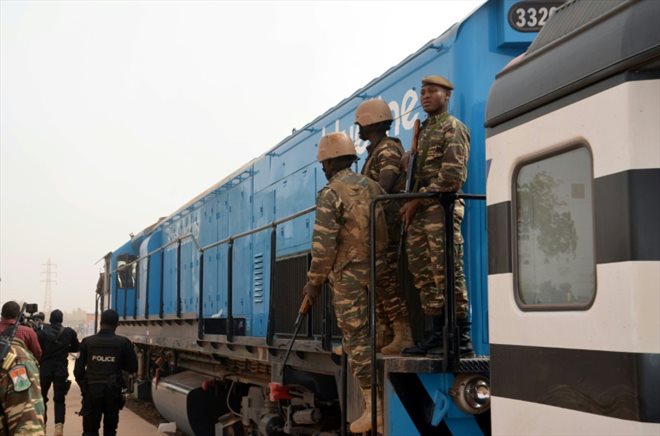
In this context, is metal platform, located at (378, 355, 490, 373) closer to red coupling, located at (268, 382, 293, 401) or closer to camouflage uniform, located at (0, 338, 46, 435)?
camouflage uniform, located at (0, 338, 46, 435)

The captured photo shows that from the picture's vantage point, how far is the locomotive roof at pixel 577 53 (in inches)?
103

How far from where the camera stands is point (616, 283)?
2.61 metres

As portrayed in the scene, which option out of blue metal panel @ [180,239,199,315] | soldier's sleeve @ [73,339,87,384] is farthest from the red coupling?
blue metal panel @ [180,239,199,315]

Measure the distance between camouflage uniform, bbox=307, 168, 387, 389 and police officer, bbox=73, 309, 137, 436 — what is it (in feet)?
15.5

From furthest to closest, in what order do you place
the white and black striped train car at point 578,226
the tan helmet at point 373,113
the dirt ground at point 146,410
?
1. the dirt ground at point 146,410
2. the tan helmet at point 373,113
3. the white and black striped train car at point 578,226

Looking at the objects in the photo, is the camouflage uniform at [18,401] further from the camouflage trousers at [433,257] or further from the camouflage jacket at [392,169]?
the camouflage jacket at [392,169]

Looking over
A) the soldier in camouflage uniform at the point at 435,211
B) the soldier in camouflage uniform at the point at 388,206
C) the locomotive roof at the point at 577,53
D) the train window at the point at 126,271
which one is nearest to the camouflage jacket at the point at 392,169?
the soldier in camouflage uniform at the point at 388,206

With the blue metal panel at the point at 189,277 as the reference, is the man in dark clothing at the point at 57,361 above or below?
below

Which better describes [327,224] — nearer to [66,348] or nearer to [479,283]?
[479,283]

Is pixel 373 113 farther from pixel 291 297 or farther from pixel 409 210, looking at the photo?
pixel 291 297

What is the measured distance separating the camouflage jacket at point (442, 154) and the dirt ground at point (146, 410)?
33.7ft

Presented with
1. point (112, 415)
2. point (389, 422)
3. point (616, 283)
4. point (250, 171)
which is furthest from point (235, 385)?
point (616, 283)

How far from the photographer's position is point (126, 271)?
57.9 feet

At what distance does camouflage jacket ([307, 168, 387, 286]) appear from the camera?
17.0 ft
